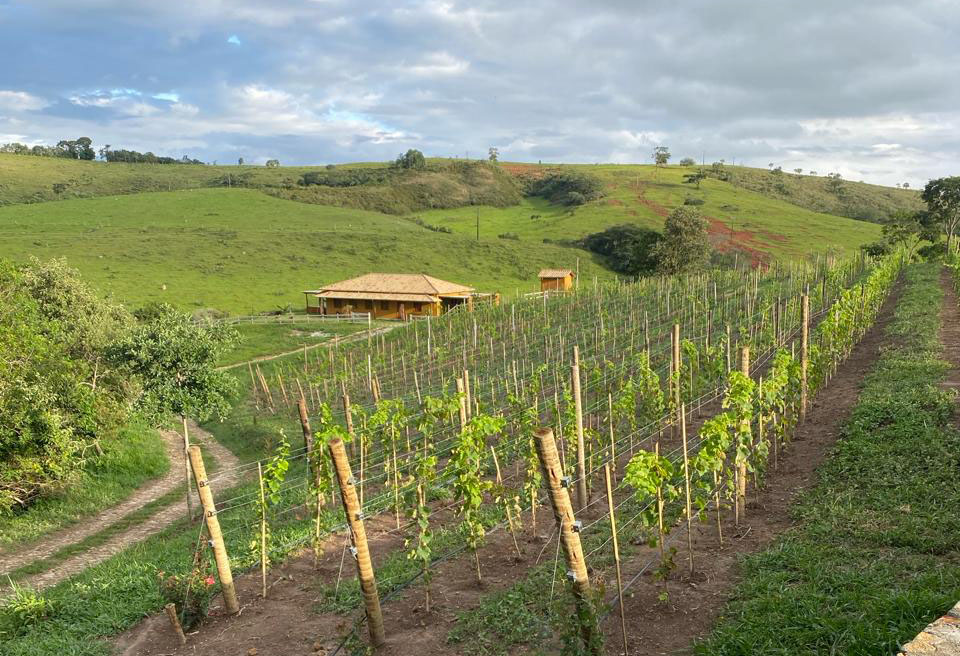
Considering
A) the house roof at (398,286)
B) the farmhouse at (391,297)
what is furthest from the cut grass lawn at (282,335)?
the house roof at (398,286)

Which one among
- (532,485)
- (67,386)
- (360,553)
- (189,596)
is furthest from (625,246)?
(360,553)

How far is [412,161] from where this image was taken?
117 meters

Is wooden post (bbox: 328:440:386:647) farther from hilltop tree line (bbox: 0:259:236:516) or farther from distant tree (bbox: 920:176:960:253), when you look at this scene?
distant tree (bbox: 920:176:960:253)

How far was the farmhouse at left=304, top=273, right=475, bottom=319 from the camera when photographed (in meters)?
44.2

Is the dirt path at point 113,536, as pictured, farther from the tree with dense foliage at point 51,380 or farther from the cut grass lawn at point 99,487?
the tree with dense foliage at point 51,380

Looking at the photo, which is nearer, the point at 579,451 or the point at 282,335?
the point at 579,451

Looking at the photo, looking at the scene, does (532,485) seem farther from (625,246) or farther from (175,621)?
(625,246)

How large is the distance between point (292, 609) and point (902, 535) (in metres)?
6.68

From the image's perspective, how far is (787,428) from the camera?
430 inches

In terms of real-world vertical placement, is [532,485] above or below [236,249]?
below

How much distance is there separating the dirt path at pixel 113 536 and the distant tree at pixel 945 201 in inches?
1900

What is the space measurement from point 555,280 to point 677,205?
38.1 metres

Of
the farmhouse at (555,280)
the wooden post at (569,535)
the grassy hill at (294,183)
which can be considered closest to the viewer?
the wooden post at (569,535)

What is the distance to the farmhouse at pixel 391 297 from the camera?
145 feet
